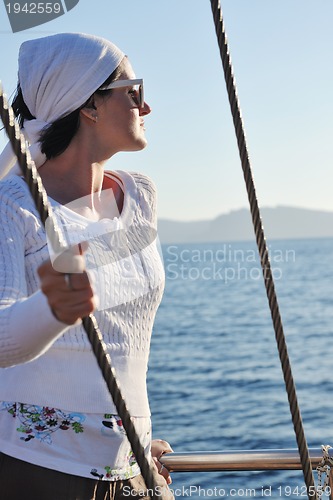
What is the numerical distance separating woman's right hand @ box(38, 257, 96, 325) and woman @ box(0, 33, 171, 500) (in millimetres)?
141

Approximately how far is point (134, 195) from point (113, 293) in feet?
0.75

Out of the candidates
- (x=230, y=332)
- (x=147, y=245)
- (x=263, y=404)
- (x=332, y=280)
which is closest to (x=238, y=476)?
(x=263, y=404)

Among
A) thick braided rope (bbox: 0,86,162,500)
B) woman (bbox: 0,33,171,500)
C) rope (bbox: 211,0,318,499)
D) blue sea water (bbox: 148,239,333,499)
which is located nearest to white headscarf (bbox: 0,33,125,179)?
woman (bbox: 0,33,171,500)

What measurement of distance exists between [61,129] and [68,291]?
1.81 feet

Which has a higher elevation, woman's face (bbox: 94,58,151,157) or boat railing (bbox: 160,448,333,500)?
woman's face (bbox: 94,58,151,157)

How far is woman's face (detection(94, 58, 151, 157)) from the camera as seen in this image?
52.9 inches

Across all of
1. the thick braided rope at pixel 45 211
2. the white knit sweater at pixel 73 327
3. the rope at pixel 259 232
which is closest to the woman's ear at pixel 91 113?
the white knit sweater at pixel 73 327

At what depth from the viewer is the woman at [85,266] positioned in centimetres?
116

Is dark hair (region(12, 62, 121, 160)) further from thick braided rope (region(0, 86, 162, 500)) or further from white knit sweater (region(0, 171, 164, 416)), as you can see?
thick braided rope (region(0, 86, 162, 500))

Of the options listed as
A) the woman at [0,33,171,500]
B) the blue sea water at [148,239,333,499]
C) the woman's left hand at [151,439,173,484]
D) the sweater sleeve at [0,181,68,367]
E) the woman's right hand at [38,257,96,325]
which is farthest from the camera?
the blue sea water at [148,239,333,499]

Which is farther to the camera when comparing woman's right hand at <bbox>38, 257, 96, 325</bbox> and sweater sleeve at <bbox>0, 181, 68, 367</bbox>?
sweater sleeve at <bbox>0, 181, 68, 367</bbox>

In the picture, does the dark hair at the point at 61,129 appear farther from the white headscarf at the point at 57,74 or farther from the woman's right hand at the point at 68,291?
the woman's right hand at the point at 68,291

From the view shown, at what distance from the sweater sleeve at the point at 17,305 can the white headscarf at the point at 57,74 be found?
15 centimetres

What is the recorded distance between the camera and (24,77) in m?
1.32
